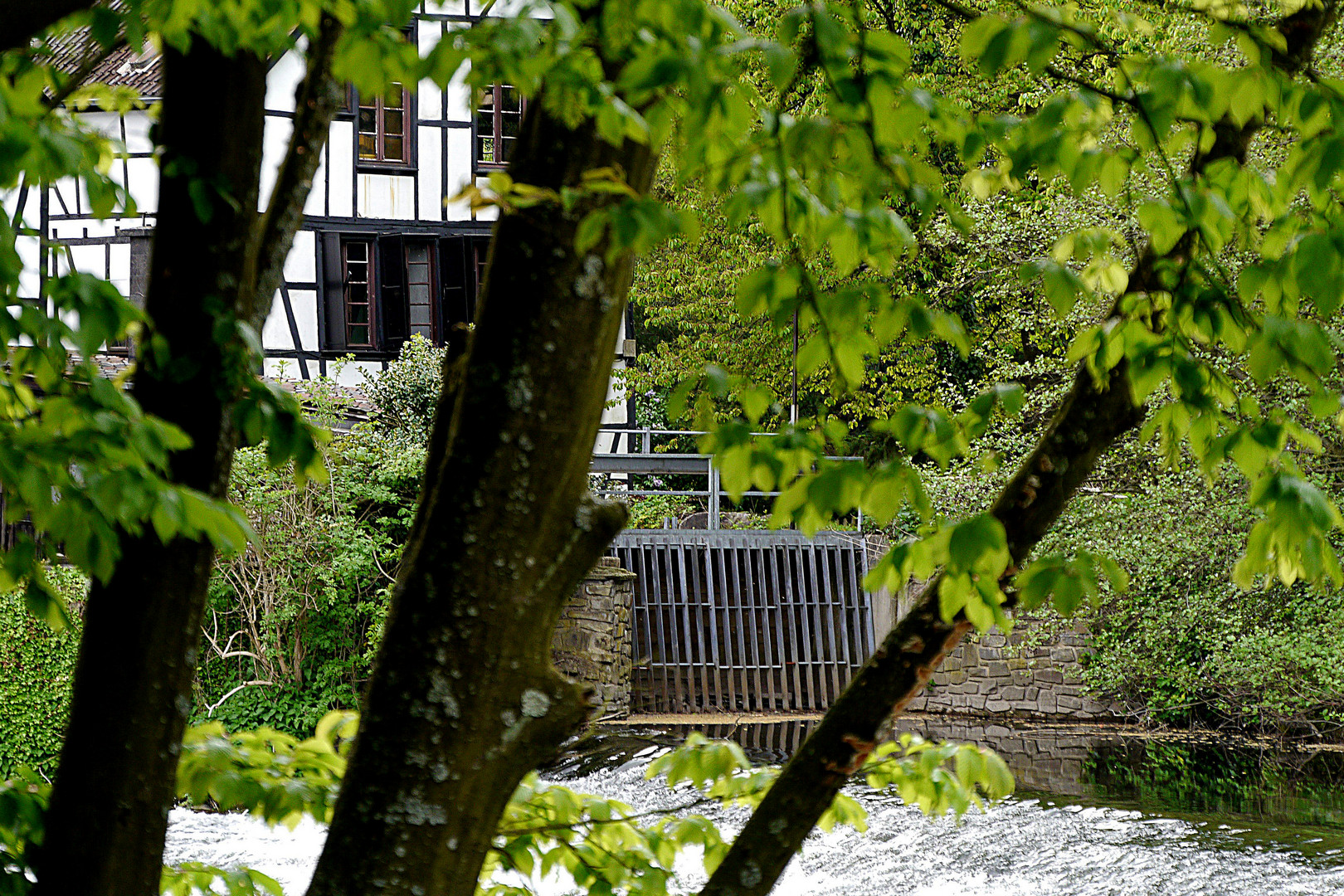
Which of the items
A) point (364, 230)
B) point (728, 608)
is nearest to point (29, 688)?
point (728, 608)

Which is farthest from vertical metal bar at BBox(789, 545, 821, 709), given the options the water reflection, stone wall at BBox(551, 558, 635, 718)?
stone wall at BBox(551, 558, 635, 718)

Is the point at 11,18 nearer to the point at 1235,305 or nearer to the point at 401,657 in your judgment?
the point at 401,657

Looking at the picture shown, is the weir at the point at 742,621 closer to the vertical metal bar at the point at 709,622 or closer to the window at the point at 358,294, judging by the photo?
the vertical metal bar at the point at 709,622

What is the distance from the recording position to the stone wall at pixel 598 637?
10258mm

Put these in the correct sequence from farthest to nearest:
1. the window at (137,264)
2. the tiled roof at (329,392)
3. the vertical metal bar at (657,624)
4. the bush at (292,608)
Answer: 1. the window at (137,264)
2. the vertical metal bar at (657,624)
3. the tiled roof at (329,392)
4. the bush at (292,608)

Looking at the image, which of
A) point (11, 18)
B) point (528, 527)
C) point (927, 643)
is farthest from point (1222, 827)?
point (11, 18)

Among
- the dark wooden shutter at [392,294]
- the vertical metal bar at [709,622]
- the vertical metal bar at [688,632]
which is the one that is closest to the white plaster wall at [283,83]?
the dark wooden shutter at [392,294]

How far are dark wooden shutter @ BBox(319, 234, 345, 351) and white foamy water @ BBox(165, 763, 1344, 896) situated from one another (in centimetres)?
691

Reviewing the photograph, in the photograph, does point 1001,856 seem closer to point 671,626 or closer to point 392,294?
point 671,626

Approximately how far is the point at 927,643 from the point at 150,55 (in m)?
14.1

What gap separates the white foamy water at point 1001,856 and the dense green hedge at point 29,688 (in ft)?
5.12

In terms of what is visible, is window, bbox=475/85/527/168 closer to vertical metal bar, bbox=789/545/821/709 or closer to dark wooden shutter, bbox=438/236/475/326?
dark wooden shutter, bbox=438/236/475/326

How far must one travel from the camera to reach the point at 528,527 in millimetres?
1359

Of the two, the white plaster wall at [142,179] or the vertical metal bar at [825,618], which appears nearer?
the vertical metal bar at [825,618]
